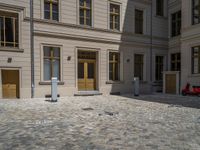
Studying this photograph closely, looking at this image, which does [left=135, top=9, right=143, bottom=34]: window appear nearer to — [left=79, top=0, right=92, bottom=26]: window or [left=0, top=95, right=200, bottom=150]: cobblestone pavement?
[left=79, top=0, right=92, bottom=26]: window

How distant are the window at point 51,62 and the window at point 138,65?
294 inches

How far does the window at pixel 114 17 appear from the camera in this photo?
62.0ft

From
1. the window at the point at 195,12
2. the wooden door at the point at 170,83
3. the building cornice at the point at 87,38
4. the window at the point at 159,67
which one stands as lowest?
the wooden door at the point at 170,83

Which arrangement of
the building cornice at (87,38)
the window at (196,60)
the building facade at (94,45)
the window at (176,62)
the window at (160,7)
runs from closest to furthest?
the building facade at (94,45) → the building cornice at (87,38) → the window at (196,60) → the window at (176,62) → the window at (160,7)

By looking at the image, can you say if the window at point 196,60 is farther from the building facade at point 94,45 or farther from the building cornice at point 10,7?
the building cornice at point 10,7

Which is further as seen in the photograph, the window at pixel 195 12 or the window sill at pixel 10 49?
the window at pixel 195 12

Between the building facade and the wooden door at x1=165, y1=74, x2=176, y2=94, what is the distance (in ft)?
3.26

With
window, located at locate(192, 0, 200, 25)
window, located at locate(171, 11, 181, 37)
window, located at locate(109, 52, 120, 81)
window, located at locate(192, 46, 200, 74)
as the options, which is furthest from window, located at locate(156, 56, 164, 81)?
window, located at locate(192, 0, 200, 25)

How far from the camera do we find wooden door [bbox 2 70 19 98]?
47.7 feet

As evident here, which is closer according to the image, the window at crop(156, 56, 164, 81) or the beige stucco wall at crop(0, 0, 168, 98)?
the beige stucco wall at crop(0, 0, 168, 98)

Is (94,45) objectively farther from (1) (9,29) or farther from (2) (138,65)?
(1) (9,29)

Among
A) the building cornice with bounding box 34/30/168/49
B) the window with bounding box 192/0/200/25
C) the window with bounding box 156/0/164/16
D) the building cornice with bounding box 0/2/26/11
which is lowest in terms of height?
the building cornice with bounding box 34/30/168/49

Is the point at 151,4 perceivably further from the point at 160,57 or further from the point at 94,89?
the point at 94,89

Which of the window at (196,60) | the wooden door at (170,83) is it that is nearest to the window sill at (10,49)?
the wooden door at (170,83)
